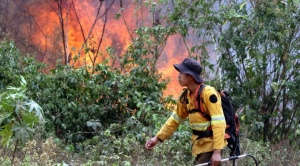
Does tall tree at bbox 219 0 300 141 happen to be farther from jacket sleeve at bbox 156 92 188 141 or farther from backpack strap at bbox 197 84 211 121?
backpack strap at bbox 197 84 211 121

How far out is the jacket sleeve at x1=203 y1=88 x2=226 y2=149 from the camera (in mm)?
4578

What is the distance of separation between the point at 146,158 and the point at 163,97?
2.90 m

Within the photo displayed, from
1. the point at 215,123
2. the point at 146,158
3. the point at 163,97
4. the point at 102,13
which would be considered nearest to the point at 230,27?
the point at 163,97

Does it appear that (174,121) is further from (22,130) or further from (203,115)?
(22,130)

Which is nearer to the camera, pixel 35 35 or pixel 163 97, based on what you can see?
pixel 163 97

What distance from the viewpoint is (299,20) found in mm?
8523

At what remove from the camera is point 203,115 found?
15.7ft

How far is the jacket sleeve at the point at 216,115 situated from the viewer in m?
4.58

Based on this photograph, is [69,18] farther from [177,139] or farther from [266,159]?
[266,159]

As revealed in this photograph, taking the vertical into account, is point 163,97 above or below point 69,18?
below

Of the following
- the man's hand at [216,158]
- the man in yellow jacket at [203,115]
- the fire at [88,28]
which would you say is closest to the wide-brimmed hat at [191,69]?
the man in yellow jacket at [203,115]

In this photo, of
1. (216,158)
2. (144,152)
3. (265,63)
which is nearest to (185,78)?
(216,158)

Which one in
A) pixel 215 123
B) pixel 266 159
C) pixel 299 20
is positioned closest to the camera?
pixel 215 123

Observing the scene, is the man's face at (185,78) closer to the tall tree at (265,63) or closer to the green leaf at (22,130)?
the green leaf at (22,130)
